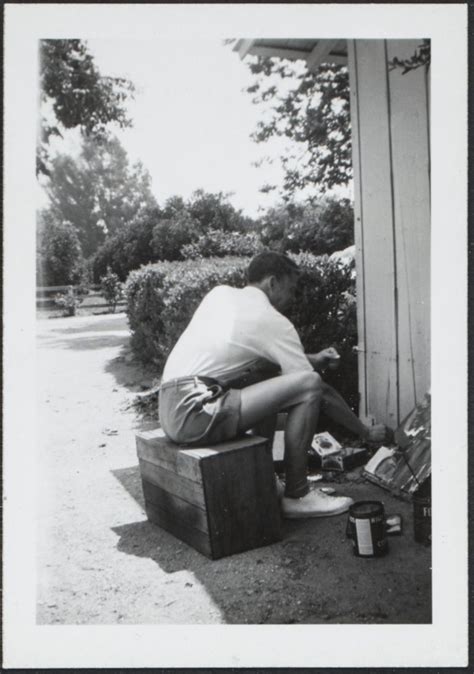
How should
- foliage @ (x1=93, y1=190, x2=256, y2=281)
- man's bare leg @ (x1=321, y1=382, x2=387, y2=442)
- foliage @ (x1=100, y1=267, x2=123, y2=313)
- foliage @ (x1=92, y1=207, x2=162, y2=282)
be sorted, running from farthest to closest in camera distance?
1. foliage @ (x1=100, y1=267, x2=123, y2=313)
2. foliage @ (x1=92, y1=207, x2=162, y2=282)
3. foliage @ (x1=93, y1=190, x2=256, y2=281)
4. man's bare leg @ (x1=321, y1=382, x2=387, y2=442)

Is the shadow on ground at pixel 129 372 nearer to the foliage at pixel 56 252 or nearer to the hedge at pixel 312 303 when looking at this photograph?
the hedge at pixel 312 303

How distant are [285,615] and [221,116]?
8.47 feet

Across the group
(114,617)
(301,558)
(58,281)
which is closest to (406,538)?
(301,558)

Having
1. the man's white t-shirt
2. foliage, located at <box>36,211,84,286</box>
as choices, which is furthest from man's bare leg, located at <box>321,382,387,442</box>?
foliage, located at <box>36,211,84,286</box>

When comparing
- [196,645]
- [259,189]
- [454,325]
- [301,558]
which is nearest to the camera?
[196,645]

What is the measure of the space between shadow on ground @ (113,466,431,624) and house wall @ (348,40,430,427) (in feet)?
4.15

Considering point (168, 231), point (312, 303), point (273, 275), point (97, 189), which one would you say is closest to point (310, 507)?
point (273, 275)

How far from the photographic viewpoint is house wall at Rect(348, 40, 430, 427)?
11.9ft

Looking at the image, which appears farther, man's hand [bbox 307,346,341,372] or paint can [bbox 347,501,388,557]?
man's hand [bbox 307,346,341,372]

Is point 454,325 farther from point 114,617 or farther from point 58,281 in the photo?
point 58,281

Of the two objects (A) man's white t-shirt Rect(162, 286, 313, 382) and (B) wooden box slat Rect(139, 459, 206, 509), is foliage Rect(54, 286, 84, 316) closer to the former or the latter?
(A) man's white t-shirt Rect(162, 286, 313, 382)

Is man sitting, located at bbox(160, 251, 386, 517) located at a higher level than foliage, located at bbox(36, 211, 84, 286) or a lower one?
lower

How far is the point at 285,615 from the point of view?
2.32 meters

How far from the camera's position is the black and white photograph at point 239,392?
7.83 ft
